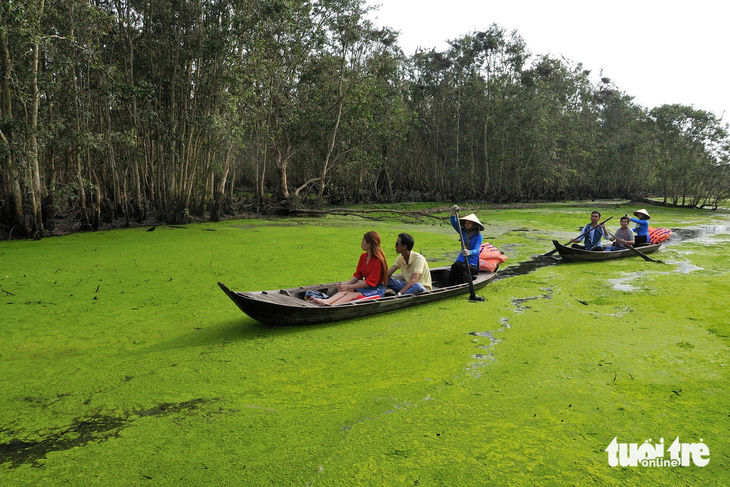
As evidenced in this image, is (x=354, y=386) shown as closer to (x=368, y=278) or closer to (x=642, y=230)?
(x=368, y=278)

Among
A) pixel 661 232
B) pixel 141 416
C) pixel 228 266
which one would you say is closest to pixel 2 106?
pixel 228 266

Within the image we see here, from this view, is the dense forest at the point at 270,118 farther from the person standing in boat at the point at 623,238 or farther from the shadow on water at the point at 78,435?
the person standing in boat at the point at 623,238

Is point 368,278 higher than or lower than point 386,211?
lower

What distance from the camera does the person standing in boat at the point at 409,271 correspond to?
473 centimetres

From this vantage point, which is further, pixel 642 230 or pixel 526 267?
pixel 642 230

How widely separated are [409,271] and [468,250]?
3.59 ft

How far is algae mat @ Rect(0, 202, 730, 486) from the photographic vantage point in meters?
2.14

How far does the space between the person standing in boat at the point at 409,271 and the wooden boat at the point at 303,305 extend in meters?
0.10

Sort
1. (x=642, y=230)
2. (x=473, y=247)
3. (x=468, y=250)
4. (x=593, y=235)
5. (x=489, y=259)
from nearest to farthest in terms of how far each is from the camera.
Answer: (x=468, y=250), (x=473, y=247), (x=489, y=259), (x=593, y=235), (x=642, y=230)

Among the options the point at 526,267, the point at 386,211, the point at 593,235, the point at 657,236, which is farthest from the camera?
the point at 386,211

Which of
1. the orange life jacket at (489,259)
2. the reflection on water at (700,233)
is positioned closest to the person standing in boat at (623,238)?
the orange life jacket at (489,259)

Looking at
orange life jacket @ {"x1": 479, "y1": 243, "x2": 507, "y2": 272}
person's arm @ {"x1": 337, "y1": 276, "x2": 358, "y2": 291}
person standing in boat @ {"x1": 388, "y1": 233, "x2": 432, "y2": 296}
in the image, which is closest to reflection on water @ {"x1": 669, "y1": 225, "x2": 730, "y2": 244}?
orange life jacket @ {"x1": 479, "y1": 243, "x2": 507, "y2": 272}

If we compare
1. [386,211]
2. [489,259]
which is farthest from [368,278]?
[386,211]

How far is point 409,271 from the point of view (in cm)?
494
